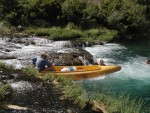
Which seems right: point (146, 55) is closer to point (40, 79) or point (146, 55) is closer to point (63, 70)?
point (63, 70)

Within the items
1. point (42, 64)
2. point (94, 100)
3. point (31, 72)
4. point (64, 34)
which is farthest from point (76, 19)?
point (94, 100)

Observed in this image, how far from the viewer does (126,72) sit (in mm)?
25266

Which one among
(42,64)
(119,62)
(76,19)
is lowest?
(119,62)

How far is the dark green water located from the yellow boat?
16.6 inches

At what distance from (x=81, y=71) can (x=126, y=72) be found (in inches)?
182

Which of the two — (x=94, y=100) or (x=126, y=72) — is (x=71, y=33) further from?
(x=94, y=100)

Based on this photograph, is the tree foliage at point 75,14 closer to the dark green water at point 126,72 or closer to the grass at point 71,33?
the grass at point 71,33

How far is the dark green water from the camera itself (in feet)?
67.9

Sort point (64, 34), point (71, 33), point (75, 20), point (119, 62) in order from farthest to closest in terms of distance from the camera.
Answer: point (75, 20) < point (71, 33) < point (64, 34) < point (119, 62)

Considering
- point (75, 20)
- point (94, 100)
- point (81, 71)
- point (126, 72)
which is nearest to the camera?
point (94, 100)

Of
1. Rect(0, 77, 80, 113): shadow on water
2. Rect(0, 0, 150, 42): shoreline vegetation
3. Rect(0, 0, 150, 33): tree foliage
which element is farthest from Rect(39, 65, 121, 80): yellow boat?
Rect(0, 0, 150, 33): tree foliage

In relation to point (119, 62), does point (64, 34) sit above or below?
above

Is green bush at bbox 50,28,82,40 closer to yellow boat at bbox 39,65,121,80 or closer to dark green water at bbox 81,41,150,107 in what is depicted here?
dark green water at bbox 81,41,150,107

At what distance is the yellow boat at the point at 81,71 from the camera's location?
68.1ft
